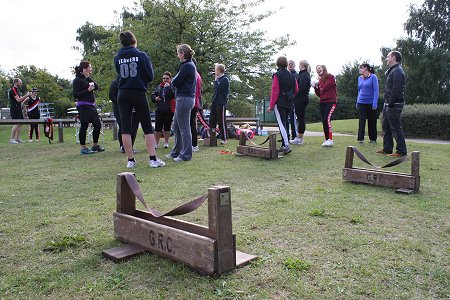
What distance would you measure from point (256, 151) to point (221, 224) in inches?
232

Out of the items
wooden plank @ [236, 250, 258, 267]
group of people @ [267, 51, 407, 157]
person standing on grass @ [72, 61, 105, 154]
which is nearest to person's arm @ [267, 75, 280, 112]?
group of people @ [267, 51, 407, 157]

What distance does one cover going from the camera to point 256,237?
367 cm

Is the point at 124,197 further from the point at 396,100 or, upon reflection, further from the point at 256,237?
the point at 396,100

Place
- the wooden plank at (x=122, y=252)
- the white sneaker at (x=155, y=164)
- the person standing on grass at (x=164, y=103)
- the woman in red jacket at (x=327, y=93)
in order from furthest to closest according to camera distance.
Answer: the woman in red jacket at (x=327, y=93) < the person standing on grass at (x=164, y=103) < the white sneaker at (x=155, y=164) < the wooden plank at (x=122, y=252)

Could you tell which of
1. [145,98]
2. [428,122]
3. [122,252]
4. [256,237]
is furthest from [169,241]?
[428,122]

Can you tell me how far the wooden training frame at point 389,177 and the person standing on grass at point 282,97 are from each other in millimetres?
2974

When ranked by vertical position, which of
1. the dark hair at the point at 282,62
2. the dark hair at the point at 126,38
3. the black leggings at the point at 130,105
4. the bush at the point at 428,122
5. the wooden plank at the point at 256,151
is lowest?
the wooden plank at the point at 256,151

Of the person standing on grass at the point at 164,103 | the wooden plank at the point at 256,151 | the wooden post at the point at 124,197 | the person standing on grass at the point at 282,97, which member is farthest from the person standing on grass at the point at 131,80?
the wooden post at the point at 124,197

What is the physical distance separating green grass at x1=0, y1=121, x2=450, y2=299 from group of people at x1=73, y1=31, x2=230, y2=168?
0.83m

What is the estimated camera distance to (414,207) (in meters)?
4.75

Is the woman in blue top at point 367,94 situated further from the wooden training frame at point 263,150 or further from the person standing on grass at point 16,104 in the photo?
the person standing on grass at point 16,104

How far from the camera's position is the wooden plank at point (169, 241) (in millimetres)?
2822

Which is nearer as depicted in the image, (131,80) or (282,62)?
(131,80)

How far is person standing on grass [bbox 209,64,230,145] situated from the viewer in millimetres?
10844
